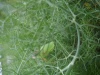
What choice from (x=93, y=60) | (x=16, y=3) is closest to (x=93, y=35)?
(x=93, y=60)

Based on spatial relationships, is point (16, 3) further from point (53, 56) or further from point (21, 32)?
point (53, 56)

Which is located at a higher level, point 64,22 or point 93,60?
point 64,22

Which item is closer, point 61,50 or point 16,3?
point 61,50

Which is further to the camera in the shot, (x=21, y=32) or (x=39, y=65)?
(x=21, y=32)

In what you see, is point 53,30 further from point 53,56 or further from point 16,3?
point 16,3

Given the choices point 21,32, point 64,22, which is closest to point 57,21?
point 64,22

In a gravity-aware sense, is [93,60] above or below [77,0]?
below
